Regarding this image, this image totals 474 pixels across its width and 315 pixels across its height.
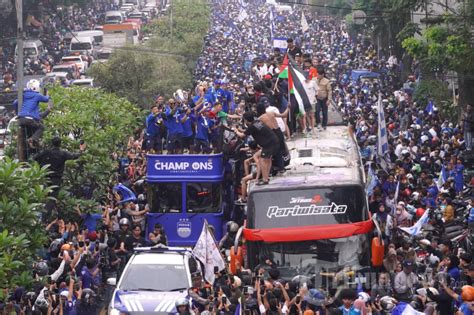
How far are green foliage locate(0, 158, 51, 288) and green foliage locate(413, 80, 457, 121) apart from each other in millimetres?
24010

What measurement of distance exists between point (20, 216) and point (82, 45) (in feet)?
172

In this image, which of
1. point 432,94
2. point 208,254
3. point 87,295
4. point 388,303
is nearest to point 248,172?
point 208,254

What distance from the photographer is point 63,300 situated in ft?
60.2

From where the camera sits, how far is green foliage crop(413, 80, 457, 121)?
41562 millimetres

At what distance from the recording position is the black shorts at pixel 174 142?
25250 mm

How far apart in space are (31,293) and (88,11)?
250 feet

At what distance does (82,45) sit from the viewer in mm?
68812

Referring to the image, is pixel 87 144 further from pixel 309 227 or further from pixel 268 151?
pixel 309 227

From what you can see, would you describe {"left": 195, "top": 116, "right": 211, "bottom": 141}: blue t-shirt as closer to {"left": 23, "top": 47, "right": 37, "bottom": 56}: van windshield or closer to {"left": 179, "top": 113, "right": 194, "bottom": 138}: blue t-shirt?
{"left": 179, "top": 113, "right": 194, "bottom": 138}: blue t-shirt

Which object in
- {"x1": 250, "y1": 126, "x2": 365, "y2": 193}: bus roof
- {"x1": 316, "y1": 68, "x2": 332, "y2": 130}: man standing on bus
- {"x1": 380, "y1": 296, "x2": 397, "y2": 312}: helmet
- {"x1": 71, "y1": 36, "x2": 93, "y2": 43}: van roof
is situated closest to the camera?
{"x1": 380, "y1": 296, "x2": 397, "y2": 312}: helmet

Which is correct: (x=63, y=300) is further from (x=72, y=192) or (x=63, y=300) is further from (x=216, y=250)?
(x=72, y=192)

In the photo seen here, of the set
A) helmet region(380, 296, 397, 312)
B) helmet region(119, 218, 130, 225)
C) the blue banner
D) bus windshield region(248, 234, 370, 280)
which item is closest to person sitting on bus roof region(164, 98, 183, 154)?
the blue banner

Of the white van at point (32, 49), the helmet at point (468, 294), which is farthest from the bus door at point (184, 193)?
the white van at point (32, 49)

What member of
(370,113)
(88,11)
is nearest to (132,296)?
(370,113)
